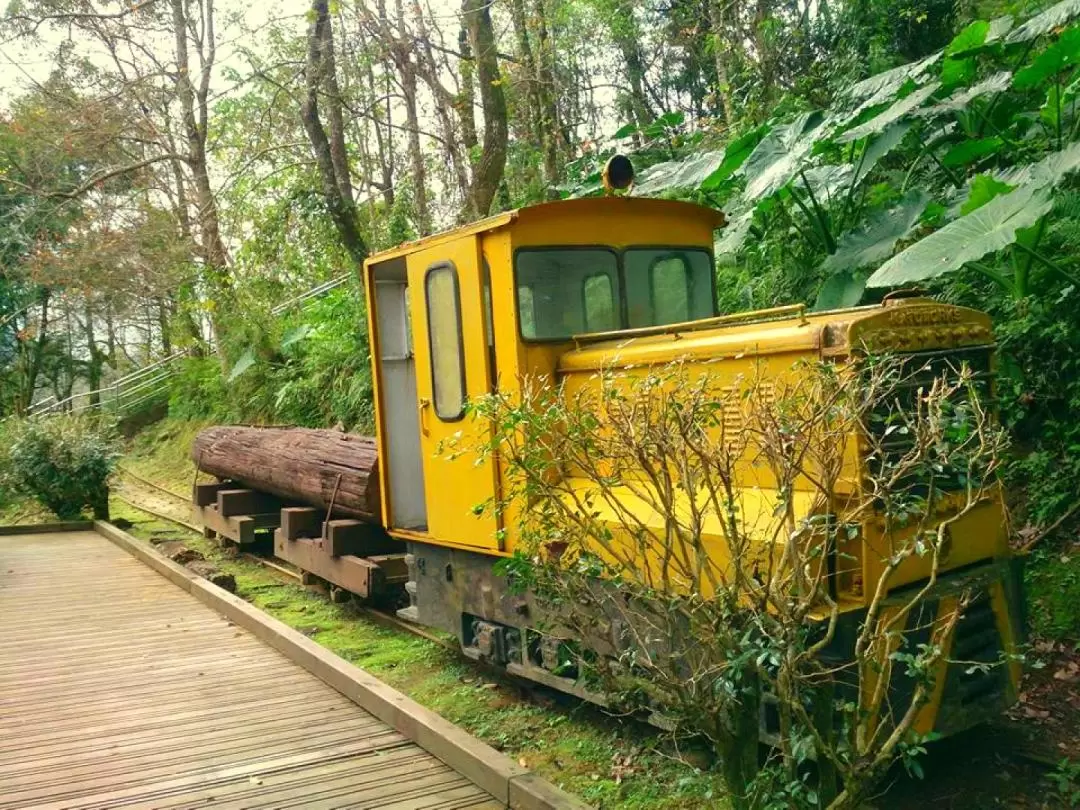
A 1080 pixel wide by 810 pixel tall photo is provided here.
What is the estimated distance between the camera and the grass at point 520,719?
4352 mm

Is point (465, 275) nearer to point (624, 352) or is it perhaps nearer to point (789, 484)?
point (624, 352)

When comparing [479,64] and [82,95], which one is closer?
[479,64]

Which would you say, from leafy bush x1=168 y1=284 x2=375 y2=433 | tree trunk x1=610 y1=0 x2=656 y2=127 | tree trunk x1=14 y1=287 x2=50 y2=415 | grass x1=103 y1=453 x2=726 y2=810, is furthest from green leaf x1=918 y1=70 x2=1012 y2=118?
tree trunk x1=14 y1=287 x2=50 y2=415

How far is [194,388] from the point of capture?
21.2 meters

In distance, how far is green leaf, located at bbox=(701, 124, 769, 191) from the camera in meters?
8.07

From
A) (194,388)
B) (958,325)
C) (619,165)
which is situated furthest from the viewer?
(194,388)

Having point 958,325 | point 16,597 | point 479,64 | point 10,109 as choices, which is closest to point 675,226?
point 958,325

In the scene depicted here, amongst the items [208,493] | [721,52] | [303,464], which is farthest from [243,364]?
[721,52]

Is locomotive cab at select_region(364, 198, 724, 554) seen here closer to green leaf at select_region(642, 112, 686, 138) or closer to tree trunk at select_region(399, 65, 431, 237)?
green leaf at select_region(642, 112, 686, 138)

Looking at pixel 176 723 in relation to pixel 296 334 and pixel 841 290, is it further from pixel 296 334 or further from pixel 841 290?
pixel 296 334

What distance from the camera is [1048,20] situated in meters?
6.25

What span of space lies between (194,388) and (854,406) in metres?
20.1

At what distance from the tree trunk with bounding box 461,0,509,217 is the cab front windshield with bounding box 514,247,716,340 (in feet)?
17.2

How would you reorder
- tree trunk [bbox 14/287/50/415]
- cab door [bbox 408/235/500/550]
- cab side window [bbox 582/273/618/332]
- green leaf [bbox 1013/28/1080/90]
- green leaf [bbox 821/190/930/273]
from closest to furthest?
cab door [bbox 408/235/500/550] < cab side window [bbox 582/273/618/332] < green leaf [bbox 1013/28/1080/90] < green leaf [bbox 821/190/930/273] < tree trunk [bbox 14/287/50/415]
